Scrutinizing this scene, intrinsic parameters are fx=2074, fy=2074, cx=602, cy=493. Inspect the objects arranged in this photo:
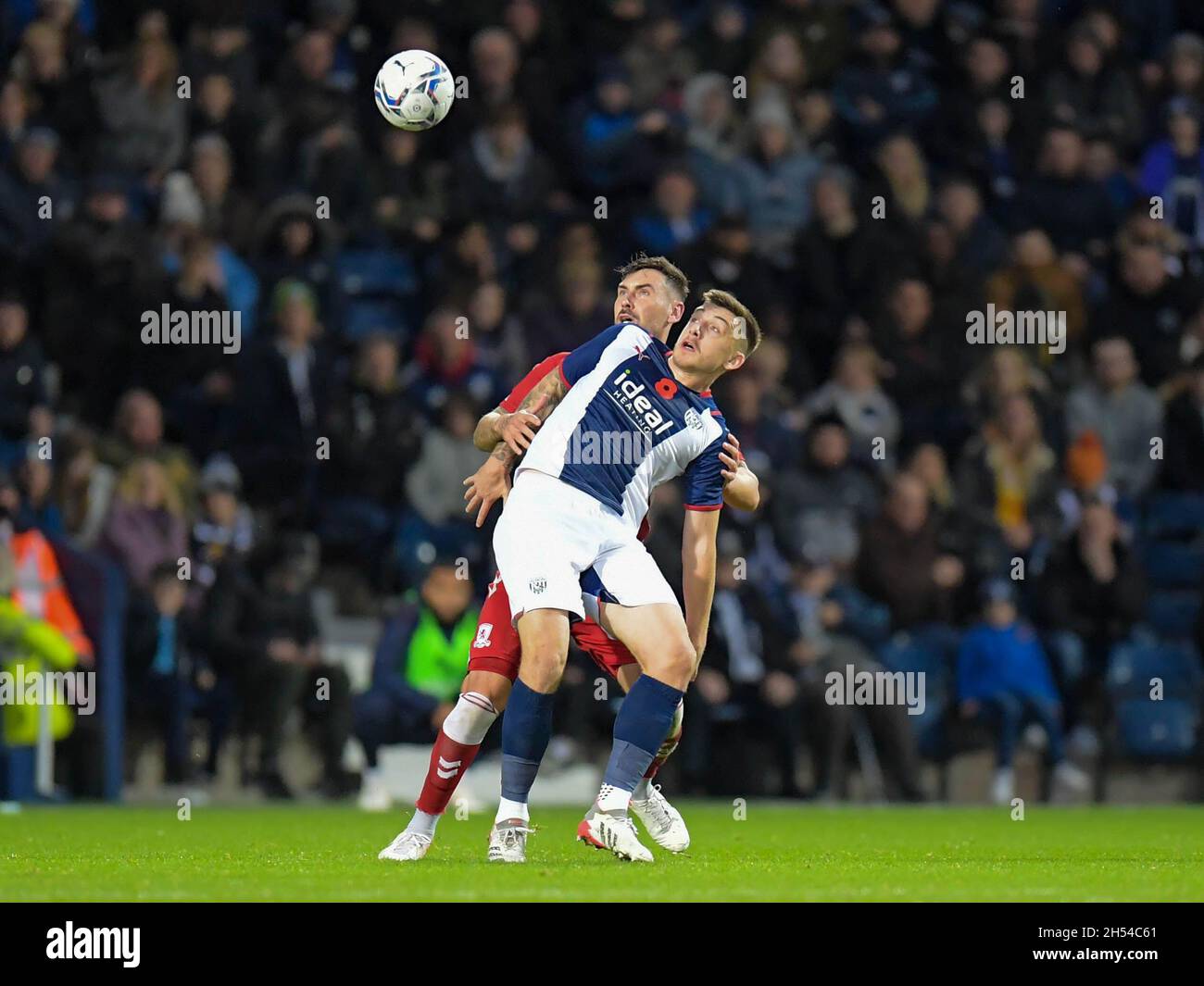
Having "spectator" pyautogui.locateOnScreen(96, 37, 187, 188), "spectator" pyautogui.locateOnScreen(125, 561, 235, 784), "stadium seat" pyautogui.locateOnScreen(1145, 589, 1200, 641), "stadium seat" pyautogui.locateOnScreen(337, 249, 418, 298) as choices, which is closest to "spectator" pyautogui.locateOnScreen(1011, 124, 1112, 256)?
"stadium seat" pyautogui.locateOnScreen(1145, 589, 1200, 641)

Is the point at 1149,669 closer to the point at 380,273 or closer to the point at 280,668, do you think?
the point at 280,668

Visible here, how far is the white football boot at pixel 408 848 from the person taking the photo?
814cm

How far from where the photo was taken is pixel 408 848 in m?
8.17

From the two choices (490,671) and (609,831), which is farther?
(490,671)

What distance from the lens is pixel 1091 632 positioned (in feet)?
49.1

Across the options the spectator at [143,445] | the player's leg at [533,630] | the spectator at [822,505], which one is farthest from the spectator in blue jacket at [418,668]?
the player's leg at [533,630]

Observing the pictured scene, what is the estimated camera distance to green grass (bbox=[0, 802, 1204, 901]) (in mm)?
6836

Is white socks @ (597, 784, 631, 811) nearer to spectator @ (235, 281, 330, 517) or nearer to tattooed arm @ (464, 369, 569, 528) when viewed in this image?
tattooed arm @ (464, 369, 569, 528)

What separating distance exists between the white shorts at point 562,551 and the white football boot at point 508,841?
31.1 inches

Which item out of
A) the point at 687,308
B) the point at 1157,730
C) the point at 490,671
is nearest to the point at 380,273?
the point at 687,308

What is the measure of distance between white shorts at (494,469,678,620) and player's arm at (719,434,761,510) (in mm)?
504

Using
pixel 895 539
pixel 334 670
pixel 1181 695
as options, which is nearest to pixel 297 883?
pixel 334 670
